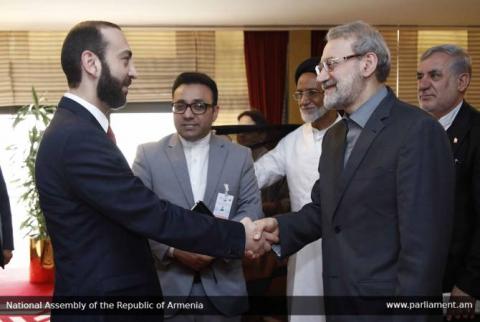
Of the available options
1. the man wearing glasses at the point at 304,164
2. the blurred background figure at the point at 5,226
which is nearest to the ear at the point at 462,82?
the man wearing glasses at the point at 304,164

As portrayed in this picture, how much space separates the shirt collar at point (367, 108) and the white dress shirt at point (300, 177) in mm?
811

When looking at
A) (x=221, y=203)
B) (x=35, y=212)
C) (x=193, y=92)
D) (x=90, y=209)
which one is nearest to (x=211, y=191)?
(x=221, y=203)

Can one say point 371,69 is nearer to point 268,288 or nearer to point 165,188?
point 165,188

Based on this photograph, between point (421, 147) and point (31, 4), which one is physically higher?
point (31, 4)

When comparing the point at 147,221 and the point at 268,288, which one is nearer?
the point at 147,221

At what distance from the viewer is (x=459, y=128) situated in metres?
2.48

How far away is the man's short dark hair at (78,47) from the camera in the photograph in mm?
1964

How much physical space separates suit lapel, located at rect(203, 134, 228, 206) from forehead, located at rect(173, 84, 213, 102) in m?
0.23

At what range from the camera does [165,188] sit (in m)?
2.49

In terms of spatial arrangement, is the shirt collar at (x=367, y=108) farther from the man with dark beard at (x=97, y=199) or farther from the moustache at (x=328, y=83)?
the man with dark beard at (x=97, y=199)

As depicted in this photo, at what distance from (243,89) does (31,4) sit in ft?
9.07

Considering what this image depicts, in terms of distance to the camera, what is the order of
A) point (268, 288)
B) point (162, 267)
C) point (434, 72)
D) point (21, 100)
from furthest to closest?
point (21, 100)
point (268, 288)
point (434, 72)
point (162, 267)

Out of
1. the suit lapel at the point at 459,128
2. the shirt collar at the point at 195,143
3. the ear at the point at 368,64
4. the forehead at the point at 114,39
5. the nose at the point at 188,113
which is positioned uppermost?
the forehead at the point at 114,39

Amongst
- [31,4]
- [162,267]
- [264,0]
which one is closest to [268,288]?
[162,267]
